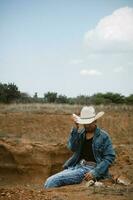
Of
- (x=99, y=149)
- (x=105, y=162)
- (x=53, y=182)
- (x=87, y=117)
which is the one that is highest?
(x=87, y=117)

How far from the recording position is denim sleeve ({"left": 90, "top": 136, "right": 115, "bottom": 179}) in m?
7.56

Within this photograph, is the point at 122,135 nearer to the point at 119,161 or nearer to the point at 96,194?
the point at 119,161

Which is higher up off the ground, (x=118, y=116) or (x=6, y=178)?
(x=118, y=116)

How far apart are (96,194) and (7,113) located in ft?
57.9

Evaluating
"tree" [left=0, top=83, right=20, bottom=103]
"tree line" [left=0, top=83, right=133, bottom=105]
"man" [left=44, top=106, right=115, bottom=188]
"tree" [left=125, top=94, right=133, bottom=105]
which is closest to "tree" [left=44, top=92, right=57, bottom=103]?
"tree line" [left=0, top=83, right=133, bottom=105]

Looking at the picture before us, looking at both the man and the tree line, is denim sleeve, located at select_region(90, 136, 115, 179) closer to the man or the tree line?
the man

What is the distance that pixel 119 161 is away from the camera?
12727mm

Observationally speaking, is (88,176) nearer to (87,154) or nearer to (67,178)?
(67,178)

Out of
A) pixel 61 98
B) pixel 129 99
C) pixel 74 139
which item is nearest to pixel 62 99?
pixel 61 98

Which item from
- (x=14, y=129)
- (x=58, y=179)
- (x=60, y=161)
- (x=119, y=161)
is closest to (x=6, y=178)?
(x=60, y=161)

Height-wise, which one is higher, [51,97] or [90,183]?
[51,97]

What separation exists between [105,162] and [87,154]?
43 centimetres

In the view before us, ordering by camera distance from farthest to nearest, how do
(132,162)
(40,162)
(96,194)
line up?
(40,162) → (132,162) → (96,194)

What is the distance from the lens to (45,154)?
1448 cm
